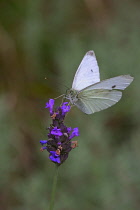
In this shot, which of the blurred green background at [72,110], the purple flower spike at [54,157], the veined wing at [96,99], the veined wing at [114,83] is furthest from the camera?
the blurred green background at [72,110]

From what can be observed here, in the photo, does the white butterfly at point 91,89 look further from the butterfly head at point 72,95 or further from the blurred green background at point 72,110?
the blurred green background at point 72,110

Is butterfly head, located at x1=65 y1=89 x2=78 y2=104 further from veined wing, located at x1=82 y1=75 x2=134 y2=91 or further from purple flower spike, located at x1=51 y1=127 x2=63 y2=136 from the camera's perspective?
purple flower spike, located at x1=51 y1=127 x2=63 y2=136

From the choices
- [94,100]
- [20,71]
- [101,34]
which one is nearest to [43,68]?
[20,71]

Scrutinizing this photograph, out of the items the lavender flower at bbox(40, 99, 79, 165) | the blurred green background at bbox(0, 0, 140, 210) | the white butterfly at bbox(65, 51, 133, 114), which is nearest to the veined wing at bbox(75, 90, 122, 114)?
the white butterfly at bbox(65, 51, 133, 114)

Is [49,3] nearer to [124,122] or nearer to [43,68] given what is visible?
[43,68]

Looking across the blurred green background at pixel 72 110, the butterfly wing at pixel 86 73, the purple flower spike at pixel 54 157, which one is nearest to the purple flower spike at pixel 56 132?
the purple flower spike at pixel 54 157

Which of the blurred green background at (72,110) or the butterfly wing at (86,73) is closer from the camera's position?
the butterfly wing at (86,73)
